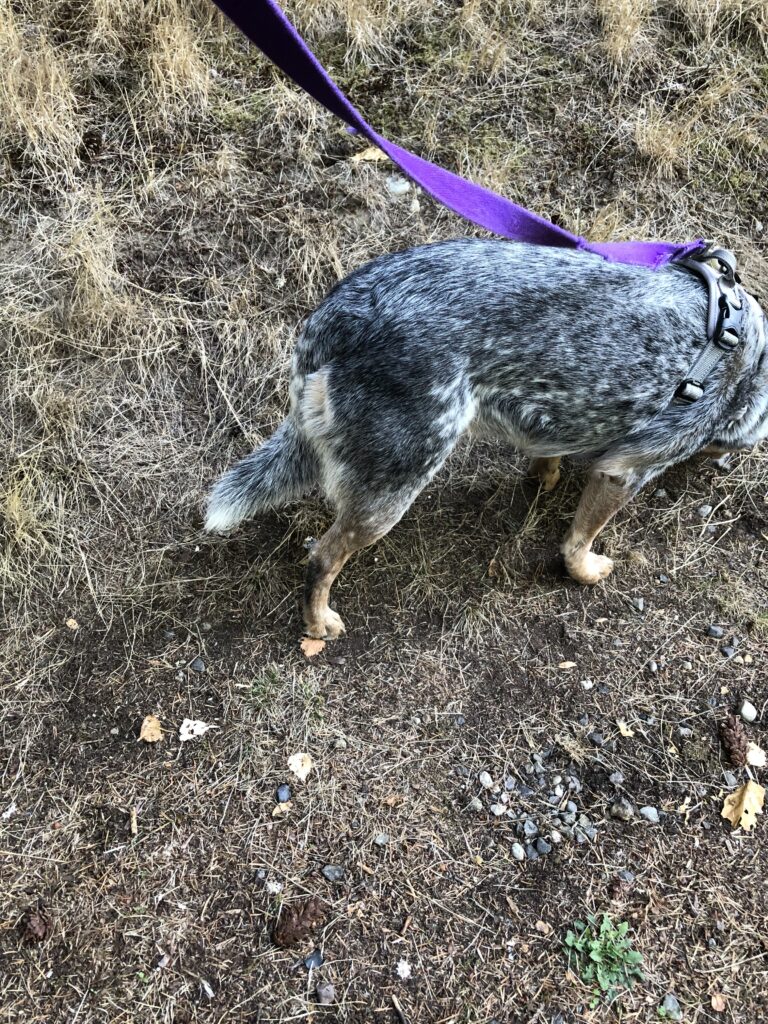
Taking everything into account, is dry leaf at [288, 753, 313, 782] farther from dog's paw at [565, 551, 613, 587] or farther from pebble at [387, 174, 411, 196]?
pebble at [387, 174, 411, 196]

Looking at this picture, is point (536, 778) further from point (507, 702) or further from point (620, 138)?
point (620, 138)

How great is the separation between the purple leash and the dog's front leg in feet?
2.80

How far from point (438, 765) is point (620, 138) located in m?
3.63

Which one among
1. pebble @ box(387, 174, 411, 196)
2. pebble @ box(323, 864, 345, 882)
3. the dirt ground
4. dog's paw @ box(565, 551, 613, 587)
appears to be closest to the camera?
the dirt ground

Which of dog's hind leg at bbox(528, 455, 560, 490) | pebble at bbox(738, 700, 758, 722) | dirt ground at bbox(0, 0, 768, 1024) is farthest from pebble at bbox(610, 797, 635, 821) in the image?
dog's hind leg at bbox(528, 455, 560, 490)

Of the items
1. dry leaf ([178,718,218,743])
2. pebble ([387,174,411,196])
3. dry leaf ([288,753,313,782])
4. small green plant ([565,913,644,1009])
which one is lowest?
small green plant ([565,913,644,1009])

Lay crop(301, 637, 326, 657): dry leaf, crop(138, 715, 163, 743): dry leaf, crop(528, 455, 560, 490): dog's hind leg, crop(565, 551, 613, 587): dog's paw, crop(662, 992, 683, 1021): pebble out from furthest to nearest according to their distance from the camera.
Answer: crop(528, 455, 560, 490): dog's hind leg
crop(565, 551, 613, 587): dog's paw
crop(301, 637, 326, 657): dry leaf
crop(138, 715, 163, 743): dry leaf
crop(662, 992, 683, 1021): pebble

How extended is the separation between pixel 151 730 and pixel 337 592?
933 mm

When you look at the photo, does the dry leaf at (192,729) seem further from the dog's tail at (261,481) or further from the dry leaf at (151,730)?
the dog's tail at (261,481)

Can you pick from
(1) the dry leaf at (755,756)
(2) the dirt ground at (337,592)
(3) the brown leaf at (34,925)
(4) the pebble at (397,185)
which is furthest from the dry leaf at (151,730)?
(4) the pebble at (397,185)

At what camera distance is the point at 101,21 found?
13.1 ft

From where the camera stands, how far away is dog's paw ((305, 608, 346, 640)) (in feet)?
9.87

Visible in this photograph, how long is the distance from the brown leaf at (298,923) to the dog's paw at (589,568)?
1.67m

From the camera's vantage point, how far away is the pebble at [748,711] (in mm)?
2887
